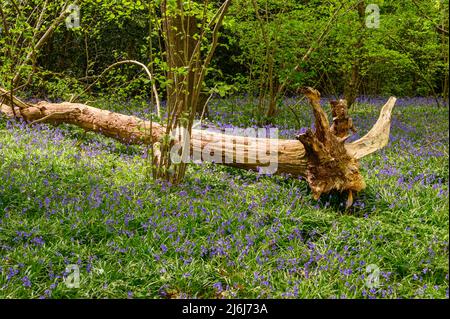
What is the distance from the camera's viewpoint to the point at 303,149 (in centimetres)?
540

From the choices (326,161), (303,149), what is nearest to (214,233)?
(326,161)

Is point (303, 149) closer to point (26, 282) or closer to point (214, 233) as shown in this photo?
point (214, 233)

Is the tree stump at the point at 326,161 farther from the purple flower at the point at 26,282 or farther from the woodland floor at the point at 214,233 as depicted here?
the purple flower at the point at 26,282

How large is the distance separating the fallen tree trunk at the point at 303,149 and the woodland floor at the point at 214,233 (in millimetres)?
191

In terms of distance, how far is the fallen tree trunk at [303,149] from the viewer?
5004 millimetres

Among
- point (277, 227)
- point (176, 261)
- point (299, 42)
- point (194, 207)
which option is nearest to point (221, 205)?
point (194, 207)

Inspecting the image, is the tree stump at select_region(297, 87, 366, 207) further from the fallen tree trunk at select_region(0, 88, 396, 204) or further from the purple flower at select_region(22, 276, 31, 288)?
the purple flower at select_region(22, 276, 31, 288)

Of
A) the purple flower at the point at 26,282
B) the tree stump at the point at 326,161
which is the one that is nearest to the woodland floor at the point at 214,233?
the purple flower at the point at 26,282

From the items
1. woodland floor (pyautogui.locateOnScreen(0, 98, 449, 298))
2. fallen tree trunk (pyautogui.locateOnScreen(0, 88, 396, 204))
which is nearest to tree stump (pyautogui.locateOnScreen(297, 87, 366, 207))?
fallen tree trunk (pyautogui.locateOnScreen(0, 88, 396, 204))

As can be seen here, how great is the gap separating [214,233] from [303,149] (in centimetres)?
166

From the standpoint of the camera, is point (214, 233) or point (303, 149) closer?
point (214, 233)

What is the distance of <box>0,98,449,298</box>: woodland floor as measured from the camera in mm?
3590

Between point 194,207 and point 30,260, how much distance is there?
1.62m
